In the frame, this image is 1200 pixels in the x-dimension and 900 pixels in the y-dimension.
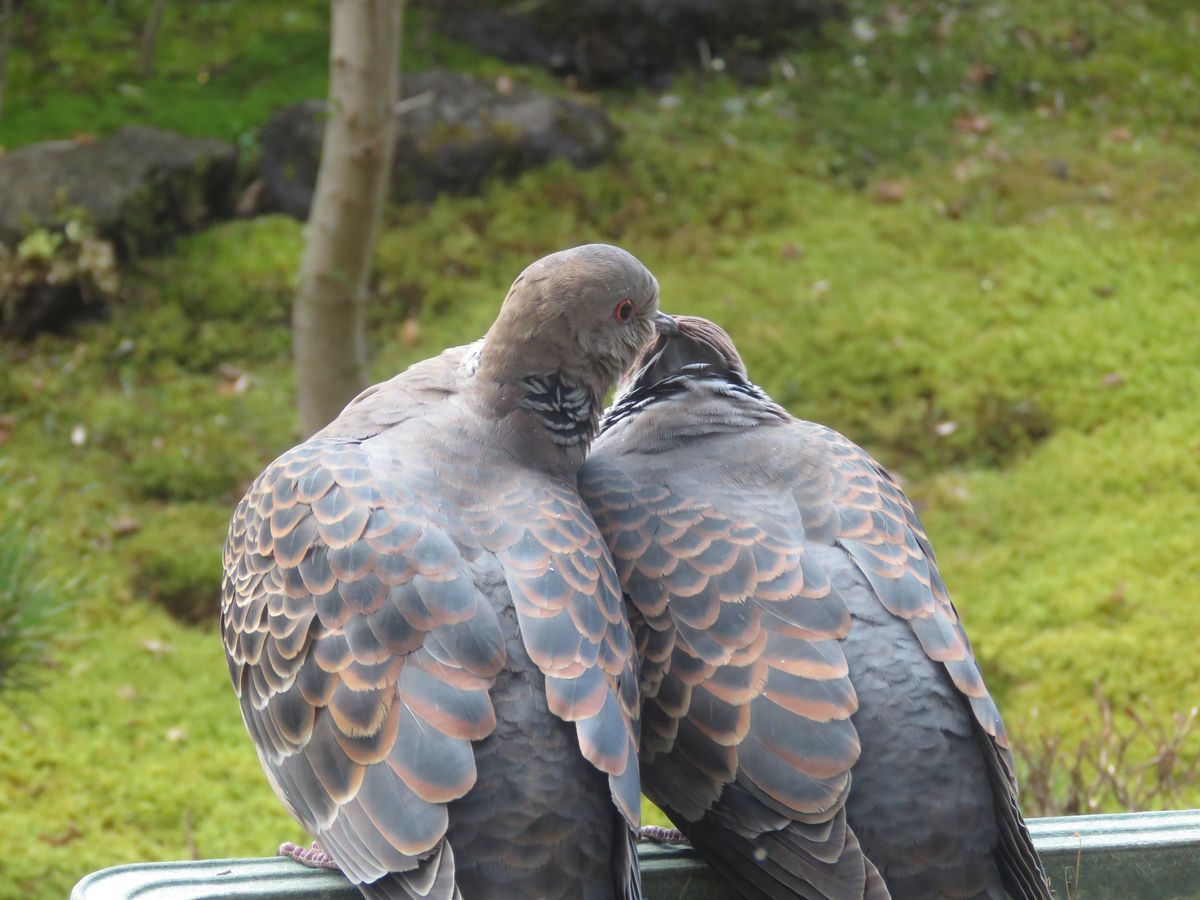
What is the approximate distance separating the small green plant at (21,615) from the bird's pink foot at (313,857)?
2043 millimetres

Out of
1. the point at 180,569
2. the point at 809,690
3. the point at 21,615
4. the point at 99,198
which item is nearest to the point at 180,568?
the point at 180,569

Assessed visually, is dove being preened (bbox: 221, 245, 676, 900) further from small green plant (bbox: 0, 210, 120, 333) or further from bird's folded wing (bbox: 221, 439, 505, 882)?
small green plant (bbox: 0, 210, 120, 333)

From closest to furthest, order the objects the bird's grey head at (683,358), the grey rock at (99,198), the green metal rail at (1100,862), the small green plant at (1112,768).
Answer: the green metal rail at (1100,862), the bird's grey head at (683,358), the small green plant at (1112,768), the grey rock at (99,198)

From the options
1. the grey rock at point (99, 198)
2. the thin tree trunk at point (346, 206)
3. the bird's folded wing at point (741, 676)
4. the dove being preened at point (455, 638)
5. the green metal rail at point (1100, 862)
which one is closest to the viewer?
the dove being preened at point (455, 638)

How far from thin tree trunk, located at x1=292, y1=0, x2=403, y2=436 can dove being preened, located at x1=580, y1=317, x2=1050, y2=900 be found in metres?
1.79

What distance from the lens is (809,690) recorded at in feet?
8.09

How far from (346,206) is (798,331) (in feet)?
9.26

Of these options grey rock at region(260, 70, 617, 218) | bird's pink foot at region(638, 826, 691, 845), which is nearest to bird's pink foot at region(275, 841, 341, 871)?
bird's pink foot at region(638, 826, 691, 845)

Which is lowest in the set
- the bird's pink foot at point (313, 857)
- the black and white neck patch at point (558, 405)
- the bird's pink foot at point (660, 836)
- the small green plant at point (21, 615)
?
the small green plant at point (21, 615)

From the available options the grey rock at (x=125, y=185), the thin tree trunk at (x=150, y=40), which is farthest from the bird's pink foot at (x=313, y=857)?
the thin tree trunk at (x=150, y=40)

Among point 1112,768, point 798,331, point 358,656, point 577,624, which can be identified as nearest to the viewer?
point 358,656

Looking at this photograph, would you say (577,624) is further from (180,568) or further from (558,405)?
(180,568)

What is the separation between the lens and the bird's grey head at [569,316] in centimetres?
296

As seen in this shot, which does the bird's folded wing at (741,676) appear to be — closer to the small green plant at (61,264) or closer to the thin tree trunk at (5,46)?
the small green plant at (61,264)
